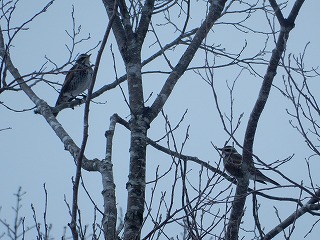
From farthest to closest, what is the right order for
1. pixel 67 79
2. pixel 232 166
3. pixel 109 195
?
pixel 67 79
pixel 232 166
pixel 109 195

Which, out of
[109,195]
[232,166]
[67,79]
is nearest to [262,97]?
[232,166]

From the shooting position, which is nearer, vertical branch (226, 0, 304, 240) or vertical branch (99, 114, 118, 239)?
vertical branch (99, 114, 118, 239)

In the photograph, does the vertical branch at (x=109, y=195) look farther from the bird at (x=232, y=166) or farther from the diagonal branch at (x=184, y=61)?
the bird at (x=232, y=166)

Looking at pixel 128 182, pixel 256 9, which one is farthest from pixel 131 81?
pixel 256 9

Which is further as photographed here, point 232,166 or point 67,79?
point 67,79

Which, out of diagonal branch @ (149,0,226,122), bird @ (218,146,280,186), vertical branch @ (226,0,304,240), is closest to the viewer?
bird @ (218,146,280,186)

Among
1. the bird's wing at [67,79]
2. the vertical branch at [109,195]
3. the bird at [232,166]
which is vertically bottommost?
the vertical branch at [109,195]

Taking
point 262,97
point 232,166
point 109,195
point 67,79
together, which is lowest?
point 109,195

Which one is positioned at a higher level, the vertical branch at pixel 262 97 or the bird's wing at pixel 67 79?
the bird's wing at pixel 67 79

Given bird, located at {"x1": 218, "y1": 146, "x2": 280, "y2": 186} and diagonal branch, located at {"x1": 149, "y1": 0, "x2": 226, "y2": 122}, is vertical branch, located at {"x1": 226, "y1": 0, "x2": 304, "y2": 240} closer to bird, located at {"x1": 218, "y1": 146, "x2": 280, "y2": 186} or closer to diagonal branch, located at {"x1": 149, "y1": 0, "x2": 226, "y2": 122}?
bird, located at {"x1": 218, "y1": 146, "x2": 280, "y2": 186}

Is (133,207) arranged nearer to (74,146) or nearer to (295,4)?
(74,146)

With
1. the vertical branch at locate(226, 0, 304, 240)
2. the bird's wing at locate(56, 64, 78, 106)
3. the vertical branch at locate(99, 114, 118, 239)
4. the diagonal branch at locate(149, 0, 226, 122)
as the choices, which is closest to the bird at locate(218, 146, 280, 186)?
the vertical branch at locate(226, 0, 304, 240)

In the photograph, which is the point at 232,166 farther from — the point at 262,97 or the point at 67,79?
the point at 67,79

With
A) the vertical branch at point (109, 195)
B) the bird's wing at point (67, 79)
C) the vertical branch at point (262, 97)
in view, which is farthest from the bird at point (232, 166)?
the bird's wing at point (67, 79)
